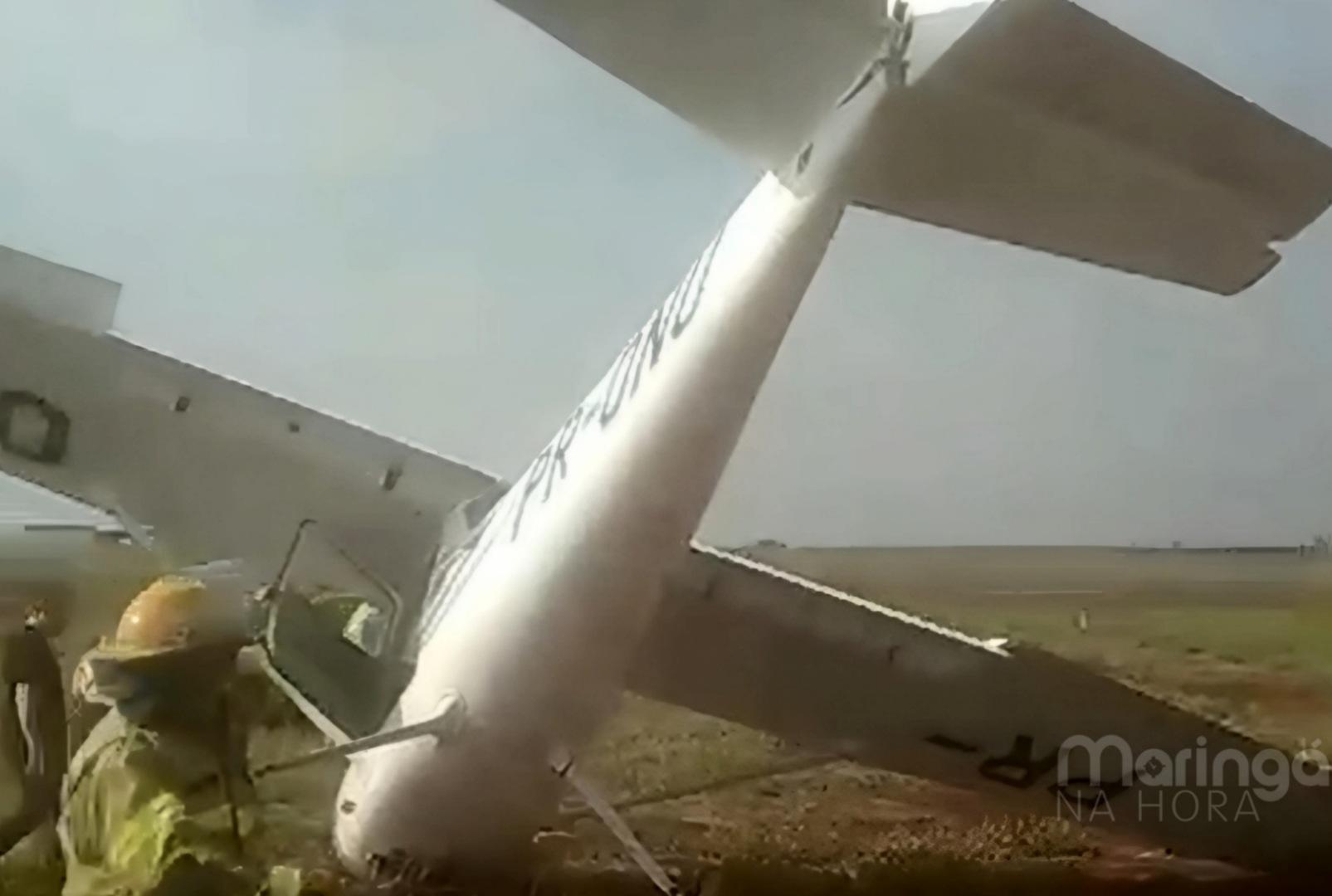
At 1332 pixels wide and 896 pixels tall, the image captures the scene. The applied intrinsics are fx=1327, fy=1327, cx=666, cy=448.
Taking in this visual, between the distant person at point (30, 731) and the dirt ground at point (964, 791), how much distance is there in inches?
17.1

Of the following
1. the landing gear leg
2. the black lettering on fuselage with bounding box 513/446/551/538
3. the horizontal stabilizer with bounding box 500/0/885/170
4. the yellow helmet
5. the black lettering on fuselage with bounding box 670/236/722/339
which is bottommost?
the landing gear leg

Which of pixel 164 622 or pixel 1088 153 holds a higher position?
pixel 1088 153

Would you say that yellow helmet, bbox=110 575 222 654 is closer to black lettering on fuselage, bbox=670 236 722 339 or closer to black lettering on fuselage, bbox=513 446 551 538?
black lettering on fuselage, bbox=513 446 551 538

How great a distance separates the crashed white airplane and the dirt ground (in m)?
0.07

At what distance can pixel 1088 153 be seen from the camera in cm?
98

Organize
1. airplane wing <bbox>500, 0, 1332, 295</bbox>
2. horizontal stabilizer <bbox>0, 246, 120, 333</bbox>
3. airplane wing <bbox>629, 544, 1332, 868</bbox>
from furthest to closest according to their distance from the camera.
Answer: airplane wing <bbox>629, 544, 1332, 868</bbox>, horizontal stabilizer <bbox>0, 246, 120, 333</bbox>, airplane wing <bbox>500, 0, 1332, 295</bbox>

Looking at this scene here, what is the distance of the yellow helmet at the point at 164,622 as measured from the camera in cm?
104

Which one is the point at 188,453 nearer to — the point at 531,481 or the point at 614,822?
the point at 531,481

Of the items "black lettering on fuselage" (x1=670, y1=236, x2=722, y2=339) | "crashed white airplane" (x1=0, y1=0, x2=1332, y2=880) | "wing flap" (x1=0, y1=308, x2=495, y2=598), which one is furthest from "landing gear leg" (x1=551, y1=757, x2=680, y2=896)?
"black lettering on fuselage" (x1=670, y1=236, x2=722, y2=339)

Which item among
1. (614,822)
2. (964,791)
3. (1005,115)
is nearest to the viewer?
(1005,115)

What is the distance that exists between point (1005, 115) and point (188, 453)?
721mm

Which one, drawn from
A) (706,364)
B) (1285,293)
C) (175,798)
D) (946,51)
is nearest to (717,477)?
(706,364)

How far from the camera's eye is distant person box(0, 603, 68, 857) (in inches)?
41.3

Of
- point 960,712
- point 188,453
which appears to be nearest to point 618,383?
point 188,453
